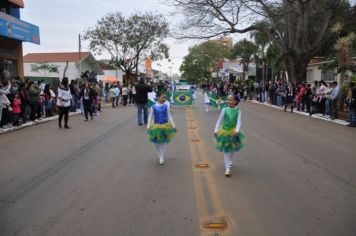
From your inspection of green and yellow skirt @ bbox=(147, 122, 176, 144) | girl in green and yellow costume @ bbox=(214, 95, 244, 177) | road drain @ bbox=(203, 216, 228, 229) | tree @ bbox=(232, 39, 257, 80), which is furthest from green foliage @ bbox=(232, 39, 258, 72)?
road drain @ bbox=(203, 216, 228, 229)

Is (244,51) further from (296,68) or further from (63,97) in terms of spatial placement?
(63,97)

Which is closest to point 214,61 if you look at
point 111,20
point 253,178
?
point 111,20

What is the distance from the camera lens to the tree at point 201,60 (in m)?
104

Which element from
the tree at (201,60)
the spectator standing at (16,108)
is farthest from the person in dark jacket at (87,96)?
the tree at (201,60)

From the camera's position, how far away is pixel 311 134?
13625mm

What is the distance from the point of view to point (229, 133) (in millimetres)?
7633

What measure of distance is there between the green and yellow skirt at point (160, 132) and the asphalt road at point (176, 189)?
0.52 metres

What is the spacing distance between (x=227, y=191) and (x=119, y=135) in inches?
285

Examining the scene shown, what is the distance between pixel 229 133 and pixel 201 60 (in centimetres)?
10504

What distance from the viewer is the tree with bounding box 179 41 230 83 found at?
104 m

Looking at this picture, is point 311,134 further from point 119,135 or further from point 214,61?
point 214,61

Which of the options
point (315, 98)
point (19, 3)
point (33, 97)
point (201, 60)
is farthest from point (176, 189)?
point (201, 60)

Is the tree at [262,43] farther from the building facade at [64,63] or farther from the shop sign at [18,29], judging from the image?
the shop sign at [18,29]

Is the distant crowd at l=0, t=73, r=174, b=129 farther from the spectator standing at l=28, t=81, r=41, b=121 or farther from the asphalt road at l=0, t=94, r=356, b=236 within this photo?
the asphalt road at l=0, t=94, r=356, b=236
